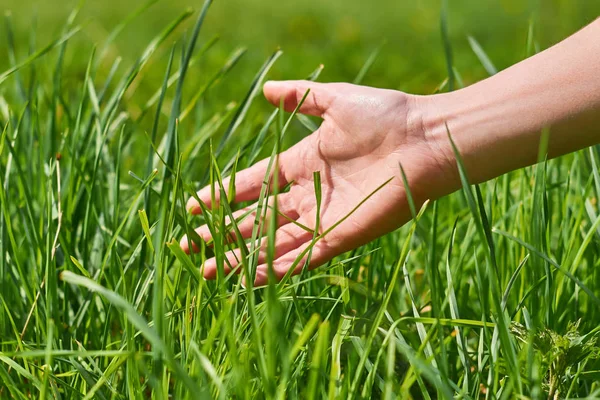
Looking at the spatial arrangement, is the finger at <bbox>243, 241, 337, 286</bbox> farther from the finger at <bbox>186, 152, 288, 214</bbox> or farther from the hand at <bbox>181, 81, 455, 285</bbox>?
the finger at <bbox>186, 152, 288, 214</bbox>

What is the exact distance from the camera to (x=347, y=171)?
168cm

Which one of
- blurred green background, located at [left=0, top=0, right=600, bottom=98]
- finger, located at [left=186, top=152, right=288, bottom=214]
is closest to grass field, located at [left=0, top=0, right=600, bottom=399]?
finger, located at [left=186, top=152, right=288, bottom=214]

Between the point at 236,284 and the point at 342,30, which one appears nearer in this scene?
the point at 236,284

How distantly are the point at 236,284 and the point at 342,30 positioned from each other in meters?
4.36

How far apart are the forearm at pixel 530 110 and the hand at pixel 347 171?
7 cm

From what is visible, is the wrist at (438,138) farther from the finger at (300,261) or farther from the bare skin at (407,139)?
the finger at (300,261)

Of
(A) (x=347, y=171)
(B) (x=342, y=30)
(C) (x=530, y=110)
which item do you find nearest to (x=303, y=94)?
(A) (x=347, y=171)

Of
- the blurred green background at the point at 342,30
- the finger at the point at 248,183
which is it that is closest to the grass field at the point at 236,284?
the finger at the point at 248,183

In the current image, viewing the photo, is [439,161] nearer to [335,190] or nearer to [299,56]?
[335,190]

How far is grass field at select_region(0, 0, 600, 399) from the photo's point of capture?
1.06 meters

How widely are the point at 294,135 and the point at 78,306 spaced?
5.38ft

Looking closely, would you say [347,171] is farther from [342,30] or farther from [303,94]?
[342,30]

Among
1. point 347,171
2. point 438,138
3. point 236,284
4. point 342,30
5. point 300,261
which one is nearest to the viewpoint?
point 236,284

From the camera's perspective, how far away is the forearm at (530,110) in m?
1.44
